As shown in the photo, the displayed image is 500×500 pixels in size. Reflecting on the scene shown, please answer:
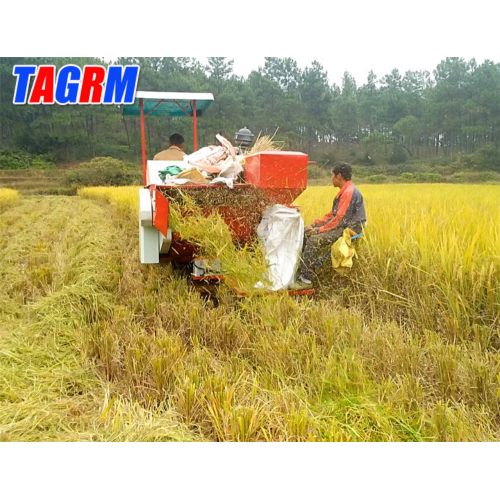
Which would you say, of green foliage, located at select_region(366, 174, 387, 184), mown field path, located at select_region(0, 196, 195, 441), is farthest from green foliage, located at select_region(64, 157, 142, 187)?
mown field path, located at select_region(0, 196, 195, 441)

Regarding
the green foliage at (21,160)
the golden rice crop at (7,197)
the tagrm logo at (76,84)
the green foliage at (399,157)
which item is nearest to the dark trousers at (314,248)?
the tagrm logo at (76,84)

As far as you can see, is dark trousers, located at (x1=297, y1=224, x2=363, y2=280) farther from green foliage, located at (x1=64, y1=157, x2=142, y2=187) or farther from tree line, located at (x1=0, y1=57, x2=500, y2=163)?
green foliage, located at (x1=64, y1=157, x2=142, y2=187)

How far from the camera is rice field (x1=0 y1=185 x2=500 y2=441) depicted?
182cm

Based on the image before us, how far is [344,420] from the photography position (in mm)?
1871

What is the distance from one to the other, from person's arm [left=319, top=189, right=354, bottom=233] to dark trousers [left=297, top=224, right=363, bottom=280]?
1.5 inches

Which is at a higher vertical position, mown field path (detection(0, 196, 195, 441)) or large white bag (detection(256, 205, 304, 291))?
large white bag (detection(256, 205, 304, 291))

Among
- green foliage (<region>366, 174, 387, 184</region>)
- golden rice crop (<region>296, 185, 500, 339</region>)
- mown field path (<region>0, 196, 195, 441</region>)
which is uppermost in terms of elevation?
green foliage (<region>366, 174, 387, 184</region>)

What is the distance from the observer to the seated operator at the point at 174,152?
193 inches

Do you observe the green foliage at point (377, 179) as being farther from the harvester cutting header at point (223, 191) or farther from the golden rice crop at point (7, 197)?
the harvester cutting header at point (223, 191)

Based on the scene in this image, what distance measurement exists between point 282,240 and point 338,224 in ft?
1.73

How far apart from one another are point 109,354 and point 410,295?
209cm

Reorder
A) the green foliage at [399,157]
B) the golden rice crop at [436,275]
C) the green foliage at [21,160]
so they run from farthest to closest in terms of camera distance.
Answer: the green foliage at [399,157] < the green foliage at [21,160] < the golden rice crop at [436,275]

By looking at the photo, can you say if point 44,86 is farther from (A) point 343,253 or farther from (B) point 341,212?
(A) point 343,253

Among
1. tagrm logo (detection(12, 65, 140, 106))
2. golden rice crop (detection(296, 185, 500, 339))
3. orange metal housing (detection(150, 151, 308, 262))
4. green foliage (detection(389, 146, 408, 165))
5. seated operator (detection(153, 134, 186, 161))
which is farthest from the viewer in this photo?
green foliage (detection(389, 146, 408, 165))
